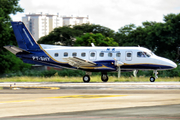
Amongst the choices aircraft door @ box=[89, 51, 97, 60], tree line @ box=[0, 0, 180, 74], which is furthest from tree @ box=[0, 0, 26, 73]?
aircraft door @ box=[89, 51, 97, 60]

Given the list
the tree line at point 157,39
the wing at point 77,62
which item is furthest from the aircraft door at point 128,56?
the tree line at point 157,39

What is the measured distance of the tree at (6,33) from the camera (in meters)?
45.4

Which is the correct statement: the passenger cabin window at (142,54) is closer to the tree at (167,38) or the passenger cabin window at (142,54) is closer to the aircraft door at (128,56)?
the aircraft door at (128,56)

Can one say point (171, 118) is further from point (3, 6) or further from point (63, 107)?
point (3, 6)

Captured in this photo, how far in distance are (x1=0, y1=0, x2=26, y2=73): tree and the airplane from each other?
567 inches

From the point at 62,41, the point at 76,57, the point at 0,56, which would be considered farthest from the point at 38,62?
the point at 62,41

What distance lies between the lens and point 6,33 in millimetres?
44812

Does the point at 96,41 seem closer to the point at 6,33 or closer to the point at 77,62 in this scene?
the point at 6,33

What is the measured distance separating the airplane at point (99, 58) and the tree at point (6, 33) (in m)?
14.4

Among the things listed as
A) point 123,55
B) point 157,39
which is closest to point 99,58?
point 123,55

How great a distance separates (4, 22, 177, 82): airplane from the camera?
30172mm

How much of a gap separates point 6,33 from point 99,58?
18.8m

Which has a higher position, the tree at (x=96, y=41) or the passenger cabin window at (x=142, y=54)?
the tree at (x=96, y=41)

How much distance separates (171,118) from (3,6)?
4386 centimetres
